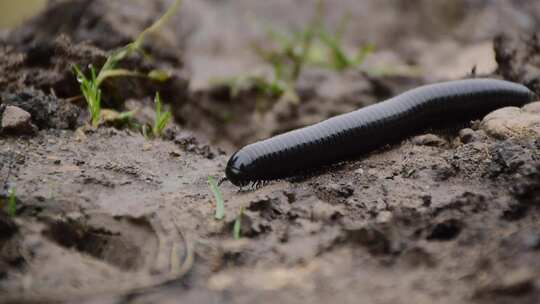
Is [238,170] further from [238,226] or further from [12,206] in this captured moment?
[12,206]

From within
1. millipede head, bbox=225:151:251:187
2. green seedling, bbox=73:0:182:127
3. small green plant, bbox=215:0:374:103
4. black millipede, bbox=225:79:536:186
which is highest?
small green plant, bbox=215:0:374:103

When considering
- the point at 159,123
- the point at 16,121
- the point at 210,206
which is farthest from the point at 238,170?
the point at 16,121

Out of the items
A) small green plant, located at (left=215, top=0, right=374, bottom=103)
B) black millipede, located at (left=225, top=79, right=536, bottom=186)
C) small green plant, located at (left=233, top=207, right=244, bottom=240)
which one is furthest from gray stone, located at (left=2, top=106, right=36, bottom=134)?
small green plant, located at (left=215, top=0, right=374, bottom=103)

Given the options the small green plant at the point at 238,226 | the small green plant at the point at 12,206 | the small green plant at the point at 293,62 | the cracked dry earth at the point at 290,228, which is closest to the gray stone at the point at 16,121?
the cracked dry earth at the point at 290,228

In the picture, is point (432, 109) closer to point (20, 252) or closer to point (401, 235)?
point (401, 235)

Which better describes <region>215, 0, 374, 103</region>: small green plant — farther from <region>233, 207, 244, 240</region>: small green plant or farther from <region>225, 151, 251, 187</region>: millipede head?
<region>233, 207, 244, 240</region>: small green plant

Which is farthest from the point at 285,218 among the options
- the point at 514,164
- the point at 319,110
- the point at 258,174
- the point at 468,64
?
the point at 468,64
